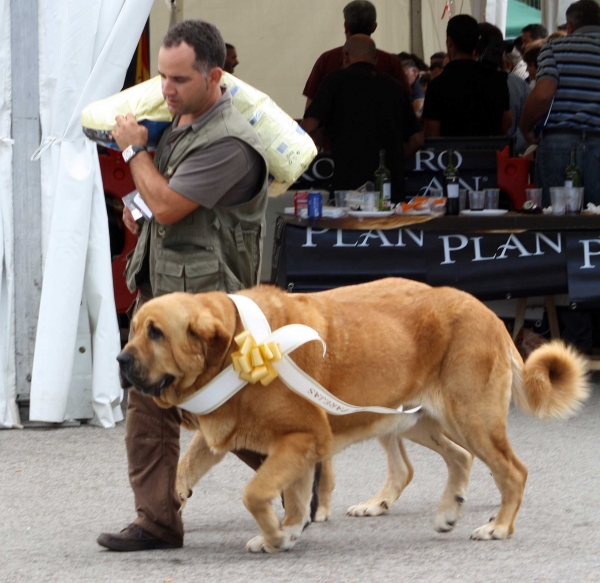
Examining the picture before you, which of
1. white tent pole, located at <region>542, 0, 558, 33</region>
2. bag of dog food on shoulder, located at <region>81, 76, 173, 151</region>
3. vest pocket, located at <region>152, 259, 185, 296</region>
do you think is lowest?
vest pocket, located at <region>152, 259, 185, 296</region>

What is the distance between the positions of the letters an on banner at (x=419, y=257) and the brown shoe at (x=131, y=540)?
3.32 m

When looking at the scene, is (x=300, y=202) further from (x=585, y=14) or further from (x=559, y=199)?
(x=585, y=14)

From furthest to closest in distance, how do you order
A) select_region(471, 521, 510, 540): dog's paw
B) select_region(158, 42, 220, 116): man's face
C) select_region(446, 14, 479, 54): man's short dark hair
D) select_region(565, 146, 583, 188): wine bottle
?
select_region(446, 14, 479, 54): man's short dark hair, select_region(565, 146, 583, 188): wine bottle, select_region(471, 521, 510, 540): dog's paw, select_region(158, 42, 220, 116): man's face

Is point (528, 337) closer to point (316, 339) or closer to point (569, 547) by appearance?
point (569, 547)

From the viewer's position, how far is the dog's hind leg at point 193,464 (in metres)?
4.28

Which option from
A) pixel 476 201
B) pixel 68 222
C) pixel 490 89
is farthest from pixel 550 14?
pixel 68 222

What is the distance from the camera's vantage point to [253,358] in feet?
12.4

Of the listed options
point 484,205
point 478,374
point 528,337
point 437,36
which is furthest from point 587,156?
point 437,36

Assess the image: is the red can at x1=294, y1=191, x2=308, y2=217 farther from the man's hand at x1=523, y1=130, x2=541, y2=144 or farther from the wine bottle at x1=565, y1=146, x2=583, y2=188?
the man's hand at x1=523, y1=130, x2=541, y2=144

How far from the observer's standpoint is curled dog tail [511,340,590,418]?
4484 millimetres

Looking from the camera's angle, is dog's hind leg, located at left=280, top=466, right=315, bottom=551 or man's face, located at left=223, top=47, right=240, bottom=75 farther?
man's face, located at left=223, top=47, right=240, bottom=75

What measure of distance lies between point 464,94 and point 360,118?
1.36 meters

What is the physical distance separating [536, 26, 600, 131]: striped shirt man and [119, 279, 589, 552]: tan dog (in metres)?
3.72

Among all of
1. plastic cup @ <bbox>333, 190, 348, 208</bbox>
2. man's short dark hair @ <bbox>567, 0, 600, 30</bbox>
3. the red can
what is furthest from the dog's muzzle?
man's short dark hair @ <bbox>567, 0, 600, 30</bbox>
